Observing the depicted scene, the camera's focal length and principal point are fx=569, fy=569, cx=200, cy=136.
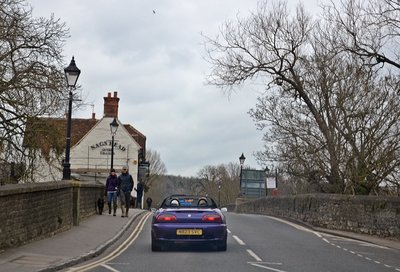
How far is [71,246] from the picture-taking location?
13539 millimetres

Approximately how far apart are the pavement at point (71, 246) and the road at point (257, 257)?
1.18ft

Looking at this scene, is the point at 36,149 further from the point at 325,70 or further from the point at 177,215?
the point at 325,70

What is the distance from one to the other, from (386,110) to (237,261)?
50.8 feet

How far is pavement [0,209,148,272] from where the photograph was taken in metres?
10.3

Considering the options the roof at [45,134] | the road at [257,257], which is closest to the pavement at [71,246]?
the road at [257,257]

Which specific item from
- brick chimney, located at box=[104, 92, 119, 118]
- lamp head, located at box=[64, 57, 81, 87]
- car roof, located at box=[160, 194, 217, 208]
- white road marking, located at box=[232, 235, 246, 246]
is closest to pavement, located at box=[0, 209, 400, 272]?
car roof, located at box=[160, 194, 217, 208]

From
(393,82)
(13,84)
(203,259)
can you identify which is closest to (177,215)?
(203,259)

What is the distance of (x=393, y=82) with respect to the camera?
23.9 meters

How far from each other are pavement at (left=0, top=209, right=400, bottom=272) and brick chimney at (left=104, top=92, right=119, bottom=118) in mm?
32176

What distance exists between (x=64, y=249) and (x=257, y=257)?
4356mm

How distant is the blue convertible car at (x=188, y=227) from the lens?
13.4 m

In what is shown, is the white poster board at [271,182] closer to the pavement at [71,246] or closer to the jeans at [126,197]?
the jeans at [126,197]

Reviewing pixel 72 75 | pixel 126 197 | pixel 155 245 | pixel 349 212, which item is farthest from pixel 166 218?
pixel 349 212

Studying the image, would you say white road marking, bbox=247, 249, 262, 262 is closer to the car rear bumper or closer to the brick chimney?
the car rear bumper
